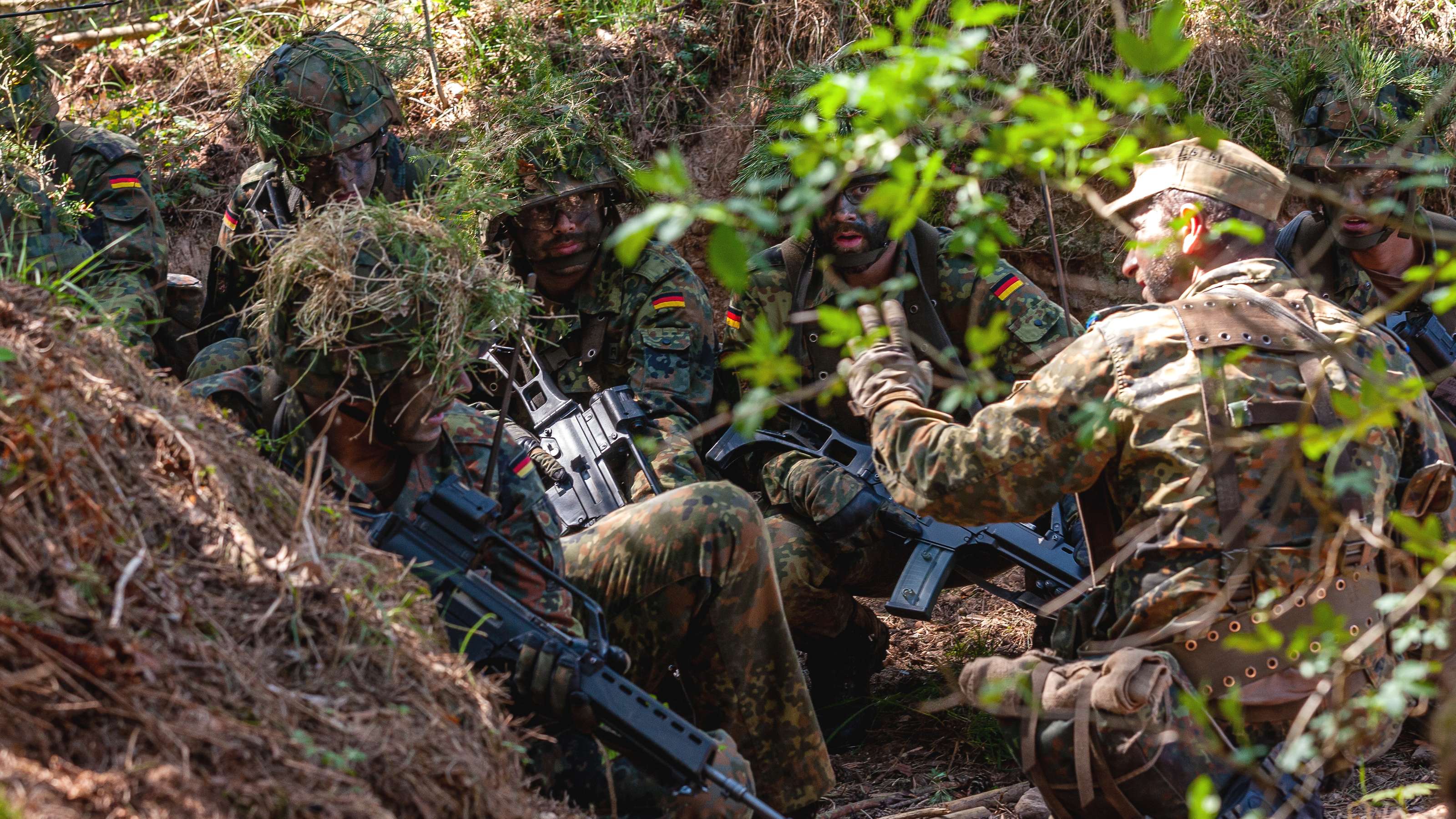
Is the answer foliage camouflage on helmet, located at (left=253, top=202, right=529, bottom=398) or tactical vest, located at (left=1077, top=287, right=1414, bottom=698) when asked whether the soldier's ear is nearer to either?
tactical vest, located at (left=1077, top=287, right=1414, bottom=698)

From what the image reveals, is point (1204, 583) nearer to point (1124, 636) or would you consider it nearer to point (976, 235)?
point (1124, 636)

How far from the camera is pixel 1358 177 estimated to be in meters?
→ 6.10

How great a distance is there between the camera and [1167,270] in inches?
157

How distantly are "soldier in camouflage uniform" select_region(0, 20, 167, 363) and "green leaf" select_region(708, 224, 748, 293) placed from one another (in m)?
4.15

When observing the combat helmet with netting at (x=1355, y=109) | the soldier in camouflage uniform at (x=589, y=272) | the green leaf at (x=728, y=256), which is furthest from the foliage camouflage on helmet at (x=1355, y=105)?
the green leaf at (x=728, y=256)

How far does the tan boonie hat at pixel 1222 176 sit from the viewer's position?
391 cm

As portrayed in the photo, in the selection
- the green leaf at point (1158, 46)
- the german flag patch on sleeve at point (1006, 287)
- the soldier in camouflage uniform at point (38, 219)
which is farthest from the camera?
the german flag patch on sleeve at point (1006, 287)

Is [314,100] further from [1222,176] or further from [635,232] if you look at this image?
[635,232]

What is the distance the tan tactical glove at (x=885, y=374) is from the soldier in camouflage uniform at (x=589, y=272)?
68.1 inches

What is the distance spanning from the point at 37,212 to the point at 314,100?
1.17 metres

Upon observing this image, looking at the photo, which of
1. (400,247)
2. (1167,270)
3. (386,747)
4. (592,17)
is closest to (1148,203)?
(1167,270)

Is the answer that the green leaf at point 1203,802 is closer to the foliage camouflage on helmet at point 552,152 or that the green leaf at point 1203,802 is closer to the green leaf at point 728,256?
the green leaf at point 728,256

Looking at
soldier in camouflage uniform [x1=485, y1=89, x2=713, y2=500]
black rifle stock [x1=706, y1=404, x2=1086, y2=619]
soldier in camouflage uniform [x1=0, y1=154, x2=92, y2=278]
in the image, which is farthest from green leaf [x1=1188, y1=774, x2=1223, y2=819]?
soldier in camouflage uniform [x1=0, y1=154, x2=92, y2=278]

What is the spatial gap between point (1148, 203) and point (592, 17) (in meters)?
4.63
